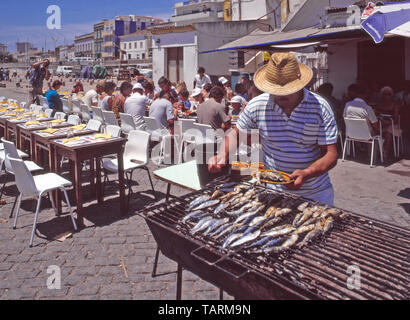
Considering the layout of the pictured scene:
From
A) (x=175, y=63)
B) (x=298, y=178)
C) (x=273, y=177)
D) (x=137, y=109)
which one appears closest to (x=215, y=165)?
(x=273, y=177)

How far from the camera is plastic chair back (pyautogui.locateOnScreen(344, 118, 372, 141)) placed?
8090 mm

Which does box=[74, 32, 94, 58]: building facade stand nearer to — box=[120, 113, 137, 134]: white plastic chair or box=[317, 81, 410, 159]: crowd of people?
box=[120, 113, 137, 134]: white plastic chair

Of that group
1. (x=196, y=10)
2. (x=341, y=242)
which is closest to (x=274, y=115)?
(x=341, y=242)

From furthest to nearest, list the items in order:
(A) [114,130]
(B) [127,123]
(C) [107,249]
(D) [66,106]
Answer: (D) [66,106]
(B) [127,123]
(A) [114,130]
(C) [107,249]

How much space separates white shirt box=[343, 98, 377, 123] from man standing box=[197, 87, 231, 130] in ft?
8.92

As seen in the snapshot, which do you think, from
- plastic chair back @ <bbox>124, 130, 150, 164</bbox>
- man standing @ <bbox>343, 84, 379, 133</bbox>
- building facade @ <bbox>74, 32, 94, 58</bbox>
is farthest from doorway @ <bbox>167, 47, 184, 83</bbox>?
building facade @ <bbox>74, 32, 94, 58</bbox>

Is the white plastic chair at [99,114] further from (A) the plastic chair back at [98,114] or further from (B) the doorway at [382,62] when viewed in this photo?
(B) the doorway at [382,62]

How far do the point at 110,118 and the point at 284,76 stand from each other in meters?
6.77

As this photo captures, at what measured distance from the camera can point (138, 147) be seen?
6.53 m

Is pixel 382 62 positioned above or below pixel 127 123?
above

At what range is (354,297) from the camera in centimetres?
189

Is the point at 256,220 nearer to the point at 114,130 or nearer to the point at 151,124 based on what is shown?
the point at 114,130

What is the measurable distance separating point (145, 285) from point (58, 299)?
84 cm

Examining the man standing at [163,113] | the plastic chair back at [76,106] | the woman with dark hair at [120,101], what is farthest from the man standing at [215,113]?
the plastic chair back at [76,106]
